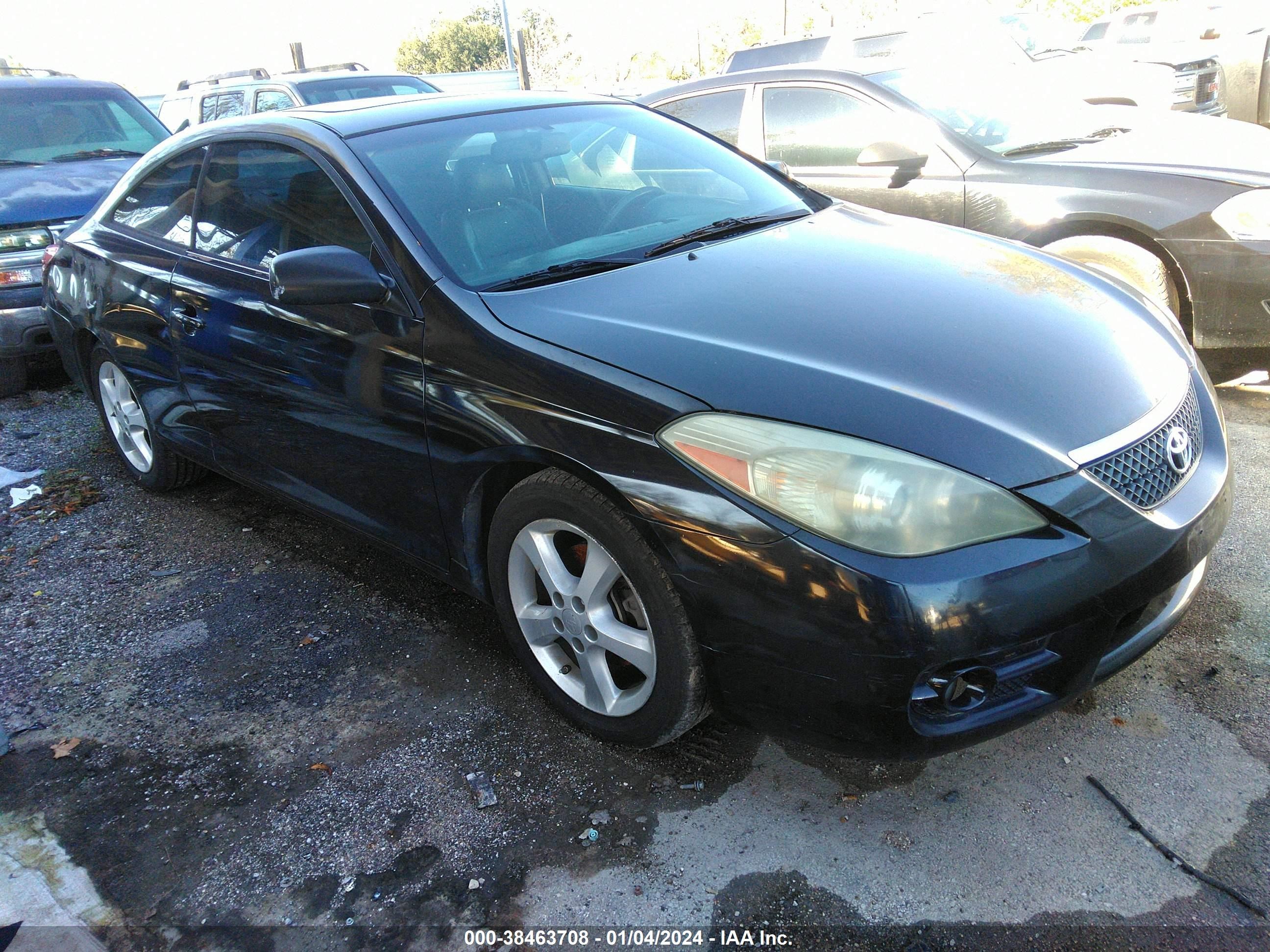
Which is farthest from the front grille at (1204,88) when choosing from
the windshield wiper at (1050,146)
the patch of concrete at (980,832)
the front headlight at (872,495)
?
the front headlight at (872,495)

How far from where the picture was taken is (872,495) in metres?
1.90

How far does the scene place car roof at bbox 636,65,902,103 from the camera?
5270mm

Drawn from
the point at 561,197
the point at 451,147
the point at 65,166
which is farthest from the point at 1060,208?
the point at 65,166

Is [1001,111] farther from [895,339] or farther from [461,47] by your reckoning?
[461,47]

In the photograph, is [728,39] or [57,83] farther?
[728,39]

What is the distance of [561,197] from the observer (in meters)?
3.04

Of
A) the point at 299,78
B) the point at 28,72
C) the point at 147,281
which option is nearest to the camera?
the point at 147,281

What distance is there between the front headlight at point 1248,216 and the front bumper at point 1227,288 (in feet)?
0.11

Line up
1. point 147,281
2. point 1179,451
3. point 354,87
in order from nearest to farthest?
1. point 1179,451
2. point 147,281
3. point 354,87

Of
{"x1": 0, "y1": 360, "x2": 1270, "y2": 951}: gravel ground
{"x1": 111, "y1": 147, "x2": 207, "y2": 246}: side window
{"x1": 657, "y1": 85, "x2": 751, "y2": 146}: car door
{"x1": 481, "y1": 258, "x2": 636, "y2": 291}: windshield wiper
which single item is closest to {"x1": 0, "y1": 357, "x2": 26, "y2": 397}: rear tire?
{"x1": 111, "y1": 147, "x2": 207, "y2": 246}: side window

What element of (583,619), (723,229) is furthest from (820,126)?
(583,619)

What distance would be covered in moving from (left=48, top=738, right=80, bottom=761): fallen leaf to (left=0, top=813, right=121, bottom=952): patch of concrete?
0.28m

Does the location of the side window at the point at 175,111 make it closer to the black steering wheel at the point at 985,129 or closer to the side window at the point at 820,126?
the side window at the point at 820,126

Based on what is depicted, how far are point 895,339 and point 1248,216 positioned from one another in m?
2.68
